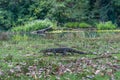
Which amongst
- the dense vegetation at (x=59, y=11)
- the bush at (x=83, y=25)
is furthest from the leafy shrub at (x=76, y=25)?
the dense vegetation at (x=59, y=11)

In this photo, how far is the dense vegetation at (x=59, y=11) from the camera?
113 feet

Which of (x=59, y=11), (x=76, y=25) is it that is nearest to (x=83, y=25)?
(x=76, y=25)

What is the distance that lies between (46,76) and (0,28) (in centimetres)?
2877

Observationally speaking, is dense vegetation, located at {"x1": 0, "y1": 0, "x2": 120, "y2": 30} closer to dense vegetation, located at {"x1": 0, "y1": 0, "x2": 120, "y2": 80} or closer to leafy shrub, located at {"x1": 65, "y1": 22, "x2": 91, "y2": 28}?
dense vegetation, located at {"x1": 0, "y1": 0, "x2": 120, "y2": 80}

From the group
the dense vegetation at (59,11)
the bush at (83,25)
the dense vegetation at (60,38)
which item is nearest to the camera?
the dense vegetation at (60,38)

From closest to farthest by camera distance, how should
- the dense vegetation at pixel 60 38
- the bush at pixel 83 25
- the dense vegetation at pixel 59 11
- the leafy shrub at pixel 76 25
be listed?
the dense vegetation at pixel 60 38 → the bush at pixel 83 25 → the leafy shrub at pixel 76 25 → the dense vegetation at pixel 59 11

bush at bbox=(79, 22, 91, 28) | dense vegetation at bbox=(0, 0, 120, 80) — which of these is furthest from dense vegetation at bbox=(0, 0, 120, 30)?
bush at bbox=(79, 22, 91, 28)

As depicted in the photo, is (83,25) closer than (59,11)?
Yes

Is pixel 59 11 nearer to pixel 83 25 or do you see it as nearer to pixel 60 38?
pixel 83 25

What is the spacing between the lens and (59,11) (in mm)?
34188

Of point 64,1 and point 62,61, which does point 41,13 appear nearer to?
point 64,1

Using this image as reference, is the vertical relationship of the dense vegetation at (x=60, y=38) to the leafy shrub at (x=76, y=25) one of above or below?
above

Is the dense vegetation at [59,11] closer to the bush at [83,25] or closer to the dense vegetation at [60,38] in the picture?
the dense vegetation at [60,38]

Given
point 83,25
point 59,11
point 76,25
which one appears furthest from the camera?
point 59,11
